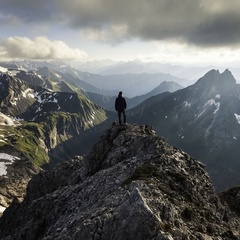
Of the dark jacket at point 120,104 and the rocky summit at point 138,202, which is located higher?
the dark jacket at point 120,104

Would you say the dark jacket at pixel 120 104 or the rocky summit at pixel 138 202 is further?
the dark jacket at pixel 120 104

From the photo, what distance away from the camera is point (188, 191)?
1427 inches

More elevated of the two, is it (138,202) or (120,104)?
(120,104)

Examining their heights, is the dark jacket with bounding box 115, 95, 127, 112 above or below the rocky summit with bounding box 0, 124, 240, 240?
above

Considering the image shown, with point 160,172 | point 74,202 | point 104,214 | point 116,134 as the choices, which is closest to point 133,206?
point 104,214

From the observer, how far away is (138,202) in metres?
28.3

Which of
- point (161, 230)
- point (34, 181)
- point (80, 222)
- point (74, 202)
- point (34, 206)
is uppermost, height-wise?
point (161, 230)

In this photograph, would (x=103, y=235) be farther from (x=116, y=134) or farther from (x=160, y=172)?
(x=116, y=134)

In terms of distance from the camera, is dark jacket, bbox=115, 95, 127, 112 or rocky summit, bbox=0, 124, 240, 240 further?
dark jacket, bbox=115, 95, 127, 112

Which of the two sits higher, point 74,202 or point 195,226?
point 195,226

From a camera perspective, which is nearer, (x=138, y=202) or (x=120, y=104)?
(x=138, y=202)

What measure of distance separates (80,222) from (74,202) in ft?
34.2

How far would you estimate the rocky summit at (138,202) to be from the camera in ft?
90.7

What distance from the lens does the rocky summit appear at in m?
27.6
